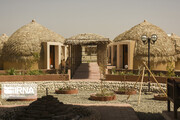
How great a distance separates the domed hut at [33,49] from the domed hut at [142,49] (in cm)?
555

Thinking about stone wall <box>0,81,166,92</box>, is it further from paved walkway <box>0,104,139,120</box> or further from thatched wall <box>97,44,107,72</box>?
paved walkway <box>0,104,139,120</box>

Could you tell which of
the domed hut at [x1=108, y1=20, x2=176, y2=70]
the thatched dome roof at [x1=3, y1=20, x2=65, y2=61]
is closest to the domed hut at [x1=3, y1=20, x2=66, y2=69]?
the thatched dome roof at [x1=3, y1=20, x2=65, y2=61]

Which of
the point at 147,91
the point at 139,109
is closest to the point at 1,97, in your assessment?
the point at 139,109

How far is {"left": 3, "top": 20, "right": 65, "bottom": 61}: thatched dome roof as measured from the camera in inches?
826

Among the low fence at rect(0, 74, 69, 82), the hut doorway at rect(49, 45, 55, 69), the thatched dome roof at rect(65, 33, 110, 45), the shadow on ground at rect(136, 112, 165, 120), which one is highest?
the thatched dome roof at rect(65, 33, 110, 45)

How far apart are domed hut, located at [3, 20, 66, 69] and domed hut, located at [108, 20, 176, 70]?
555cm

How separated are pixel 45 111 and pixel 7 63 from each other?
57.1 ft

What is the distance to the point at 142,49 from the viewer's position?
2053 centimetres

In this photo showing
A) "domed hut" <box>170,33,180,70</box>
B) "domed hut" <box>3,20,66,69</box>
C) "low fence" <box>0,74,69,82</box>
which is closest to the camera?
"low fence" <box>0,74,69,82</box>

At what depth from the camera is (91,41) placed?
1692cm

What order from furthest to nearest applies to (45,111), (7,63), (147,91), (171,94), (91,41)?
1. (7,63)
2. (91,41)
3. (147,91)
4. (171,94)
5. (45,111)

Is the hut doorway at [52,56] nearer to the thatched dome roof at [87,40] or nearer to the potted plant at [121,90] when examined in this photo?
the thatched dome roof at [87,40]

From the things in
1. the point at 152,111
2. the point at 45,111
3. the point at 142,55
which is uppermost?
the point at 142,55

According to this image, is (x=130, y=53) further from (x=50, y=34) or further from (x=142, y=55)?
(x=50, y=34)
